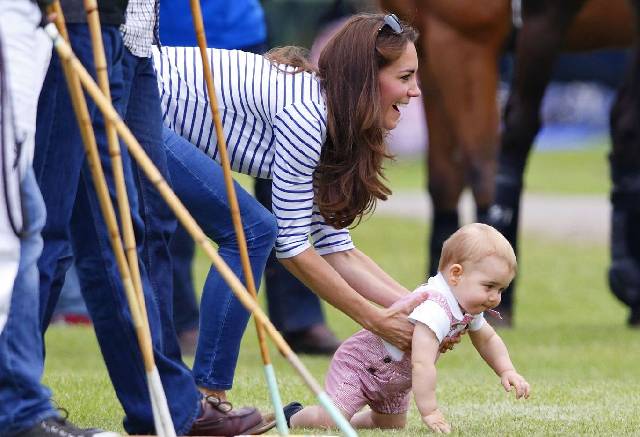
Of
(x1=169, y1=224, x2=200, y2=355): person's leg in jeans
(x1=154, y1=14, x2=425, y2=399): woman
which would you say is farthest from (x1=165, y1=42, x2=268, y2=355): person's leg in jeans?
(x1=154, y1=14, x2=425, y2=399): woman

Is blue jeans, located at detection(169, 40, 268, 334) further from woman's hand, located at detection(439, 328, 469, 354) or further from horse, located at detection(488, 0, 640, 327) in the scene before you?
woman's hand, located at detection(439, 328, 469, 354)

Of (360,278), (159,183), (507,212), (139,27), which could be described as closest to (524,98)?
(507,212)

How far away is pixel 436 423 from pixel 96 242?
41.0 inches

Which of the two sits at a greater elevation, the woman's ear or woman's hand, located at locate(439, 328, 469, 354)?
the woman's ear

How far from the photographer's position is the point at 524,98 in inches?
332

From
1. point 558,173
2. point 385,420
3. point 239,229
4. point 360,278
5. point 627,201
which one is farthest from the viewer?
point 558,173

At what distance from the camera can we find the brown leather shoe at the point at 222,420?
4.27 metres

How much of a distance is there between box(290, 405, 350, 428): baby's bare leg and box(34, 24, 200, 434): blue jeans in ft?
1.62

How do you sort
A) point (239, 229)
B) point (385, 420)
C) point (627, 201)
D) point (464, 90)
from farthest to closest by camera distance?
point (464, 90)
point (627, 201)
point (385, 420)
point (239, 229)

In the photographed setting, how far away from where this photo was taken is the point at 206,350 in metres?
4.50

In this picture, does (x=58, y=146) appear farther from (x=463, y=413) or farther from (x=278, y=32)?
(x=278, y=32)

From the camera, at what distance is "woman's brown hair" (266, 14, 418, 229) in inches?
170

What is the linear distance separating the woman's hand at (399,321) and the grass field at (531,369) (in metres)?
0.27

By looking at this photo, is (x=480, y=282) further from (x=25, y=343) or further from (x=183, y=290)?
(x=183, y=290)
